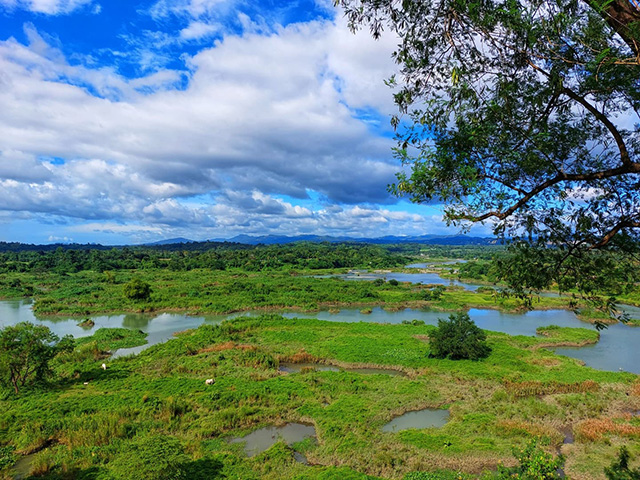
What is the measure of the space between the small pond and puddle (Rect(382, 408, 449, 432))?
9.91 feet

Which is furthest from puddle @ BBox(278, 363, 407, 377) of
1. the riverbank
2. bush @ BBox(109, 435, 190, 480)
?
bush @ BBox(109, 435, 190, 480)

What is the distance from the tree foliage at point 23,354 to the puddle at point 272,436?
10.7 metres

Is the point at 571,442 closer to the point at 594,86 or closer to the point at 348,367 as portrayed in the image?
the point at 348,367

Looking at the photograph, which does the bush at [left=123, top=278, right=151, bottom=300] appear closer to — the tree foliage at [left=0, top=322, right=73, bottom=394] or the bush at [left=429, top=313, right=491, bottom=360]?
the tree foliage at [left=0, top=322, right=73, bottom=394]

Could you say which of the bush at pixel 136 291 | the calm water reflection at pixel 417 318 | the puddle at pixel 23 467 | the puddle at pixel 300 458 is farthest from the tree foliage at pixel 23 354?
the bush at pixel 136 291

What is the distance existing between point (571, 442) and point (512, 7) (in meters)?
14.4

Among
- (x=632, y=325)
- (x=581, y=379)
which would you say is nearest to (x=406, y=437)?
(x=581, y=379)

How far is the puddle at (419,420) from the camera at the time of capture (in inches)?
528

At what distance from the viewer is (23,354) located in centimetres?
1573

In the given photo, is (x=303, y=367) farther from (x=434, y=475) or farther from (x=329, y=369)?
(x=434, y=475)

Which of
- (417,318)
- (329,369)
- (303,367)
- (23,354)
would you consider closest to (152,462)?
(23,354)

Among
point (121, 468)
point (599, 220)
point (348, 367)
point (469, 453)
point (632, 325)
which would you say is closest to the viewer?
point (599, 220)

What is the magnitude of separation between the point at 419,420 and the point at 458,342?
27.2 feet

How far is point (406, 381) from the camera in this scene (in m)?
17.4
